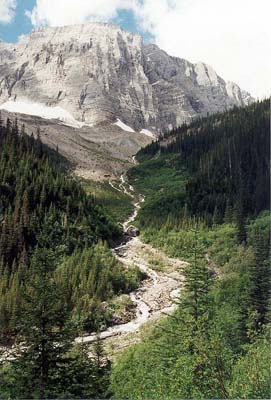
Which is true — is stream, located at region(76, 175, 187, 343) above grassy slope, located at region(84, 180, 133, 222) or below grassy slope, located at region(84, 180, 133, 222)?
below

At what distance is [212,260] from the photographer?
68062mm

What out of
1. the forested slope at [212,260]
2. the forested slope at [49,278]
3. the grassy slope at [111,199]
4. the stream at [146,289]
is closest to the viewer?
the forested slope at [212,260]

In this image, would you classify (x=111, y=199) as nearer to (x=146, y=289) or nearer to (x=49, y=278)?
(x=146, y=289)

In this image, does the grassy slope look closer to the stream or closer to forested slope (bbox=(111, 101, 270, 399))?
forested slope (bbox=(111, 101, 270, 399))

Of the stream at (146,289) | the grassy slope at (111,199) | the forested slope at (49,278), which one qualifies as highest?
the grassy slope at (111,199)

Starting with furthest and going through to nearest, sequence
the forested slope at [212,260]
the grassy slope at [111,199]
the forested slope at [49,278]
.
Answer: the grassy slope at [111,199] < the forested slope at [49,278] < the forested slope at [212,260]

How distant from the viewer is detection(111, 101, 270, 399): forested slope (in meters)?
15.2

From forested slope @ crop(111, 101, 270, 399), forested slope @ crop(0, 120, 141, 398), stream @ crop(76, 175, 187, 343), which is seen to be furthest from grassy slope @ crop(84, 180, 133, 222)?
forested slope @ crop(0, 120, 141, 398)

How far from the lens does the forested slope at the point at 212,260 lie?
50.0 feet

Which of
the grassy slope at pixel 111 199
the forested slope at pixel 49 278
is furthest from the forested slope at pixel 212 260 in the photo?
the grassy slope at pixel 111 199

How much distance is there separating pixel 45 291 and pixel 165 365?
8.95m

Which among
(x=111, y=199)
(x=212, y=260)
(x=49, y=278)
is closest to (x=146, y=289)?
(x=212, y=260)

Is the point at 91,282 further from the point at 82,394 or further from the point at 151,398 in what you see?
the point at 151,398

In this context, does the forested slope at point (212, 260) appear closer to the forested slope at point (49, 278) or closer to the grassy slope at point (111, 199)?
the forested slope at point (49, 278)
